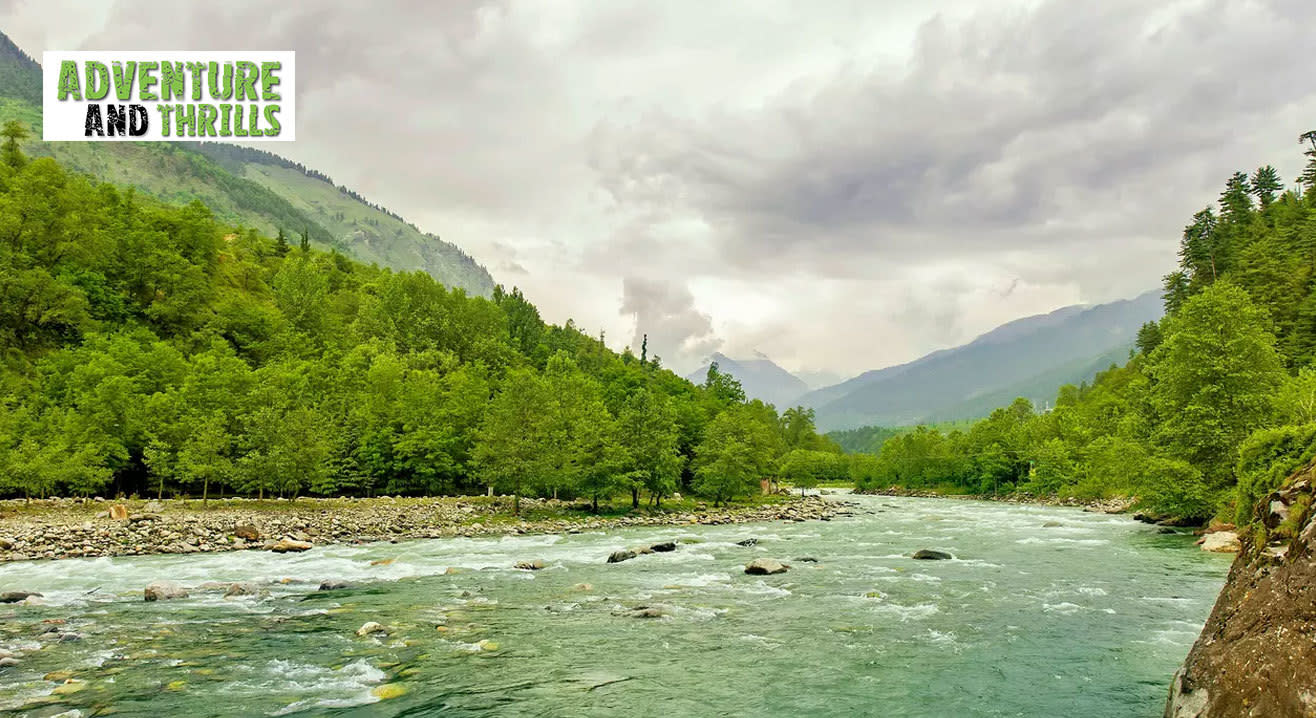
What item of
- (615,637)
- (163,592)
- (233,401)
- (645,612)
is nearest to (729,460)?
(233,401)

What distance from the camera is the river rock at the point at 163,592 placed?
23125 mm

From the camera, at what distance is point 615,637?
1856 centimetres

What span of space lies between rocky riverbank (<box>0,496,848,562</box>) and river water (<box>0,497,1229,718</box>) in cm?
408

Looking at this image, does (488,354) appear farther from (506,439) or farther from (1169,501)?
(1169,501)

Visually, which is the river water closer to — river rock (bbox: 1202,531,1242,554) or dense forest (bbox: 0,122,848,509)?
river rock (bbox: 1202,531,1242,554)

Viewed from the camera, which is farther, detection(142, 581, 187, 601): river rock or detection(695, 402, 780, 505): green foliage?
detection(695, 402, 780, 505): green foliage

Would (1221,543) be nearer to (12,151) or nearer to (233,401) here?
(233,401)

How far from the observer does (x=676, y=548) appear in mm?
40156

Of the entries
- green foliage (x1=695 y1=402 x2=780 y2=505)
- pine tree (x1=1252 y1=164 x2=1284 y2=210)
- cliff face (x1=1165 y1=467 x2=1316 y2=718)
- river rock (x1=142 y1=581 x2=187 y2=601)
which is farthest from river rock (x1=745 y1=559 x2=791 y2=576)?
pine tree (x1=1252 y1=164 x2=1284 y2=210)

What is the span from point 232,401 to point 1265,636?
7095cm

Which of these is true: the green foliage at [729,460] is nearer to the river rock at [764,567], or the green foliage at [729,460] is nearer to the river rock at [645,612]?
the river rock at [764,567]

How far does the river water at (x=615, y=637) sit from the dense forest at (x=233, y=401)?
2538cm

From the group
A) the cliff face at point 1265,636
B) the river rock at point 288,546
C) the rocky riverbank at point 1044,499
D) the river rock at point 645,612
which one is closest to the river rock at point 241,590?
the river rock at point 288,546

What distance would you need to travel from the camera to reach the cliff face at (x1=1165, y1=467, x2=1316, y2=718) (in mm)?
8336
